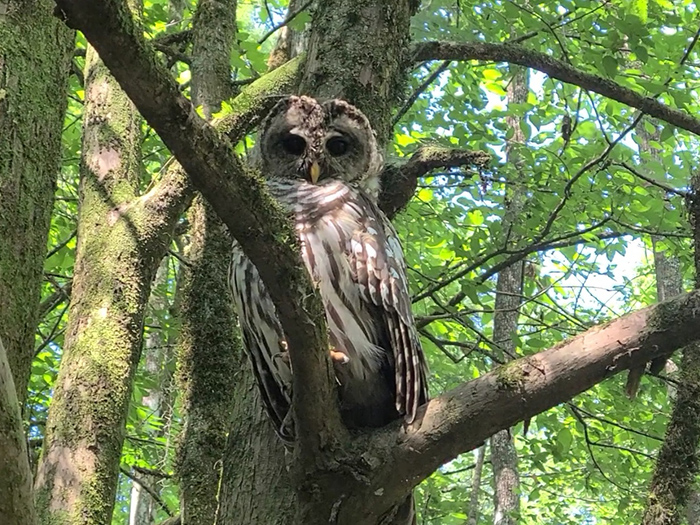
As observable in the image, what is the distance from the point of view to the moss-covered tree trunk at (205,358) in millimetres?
3430

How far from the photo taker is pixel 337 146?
3217 mm

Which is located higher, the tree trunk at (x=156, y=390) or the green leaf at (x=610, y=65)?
the green leaf at (x=610, y=65)

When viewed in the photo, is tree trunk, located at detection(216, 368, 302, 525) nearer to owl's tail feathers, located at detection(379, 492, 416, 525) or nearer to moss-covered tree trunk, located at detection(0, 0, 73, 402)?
owl's tail feathers, located at detection(379, 492, 416, 525)

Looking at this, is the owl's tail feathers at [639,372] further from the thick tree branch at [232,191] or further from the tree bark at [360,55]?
the tree bark at [360,55]

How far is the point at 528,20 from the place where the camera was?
4.67 metres

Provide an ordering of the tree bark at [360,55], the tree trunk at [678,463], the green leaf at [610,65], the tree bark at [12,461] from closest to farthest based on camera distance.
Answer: the tree bark at [12,461], the tree trunk at [678,463], the tree bark at [360,55], the green leaf at [610,65]

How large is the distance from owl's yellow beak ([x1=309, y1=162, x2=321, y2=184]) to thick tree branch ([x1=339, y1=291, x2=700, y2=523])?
4.16 feet

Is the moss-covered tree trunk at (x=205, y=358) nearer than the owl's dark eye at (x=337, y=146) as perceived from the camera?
No

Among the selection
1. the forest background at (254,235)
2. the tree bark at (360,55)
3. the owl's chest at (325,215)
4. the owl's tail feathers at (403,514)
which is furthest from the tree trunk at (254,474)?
the tree bark at (360,55)

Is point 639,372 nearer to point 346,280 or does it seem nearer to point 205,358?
point 346,280

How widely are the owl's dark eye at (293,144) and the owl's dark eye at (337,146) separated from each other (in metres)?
0.11

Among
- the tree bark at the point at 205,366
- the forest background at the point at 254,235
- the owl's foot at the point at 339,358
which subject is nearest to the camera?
the forest background at the point at 254,235

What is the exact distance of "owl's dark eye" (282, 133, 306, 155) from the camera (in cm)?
323

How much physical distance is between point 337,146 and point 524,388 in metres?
1.51
